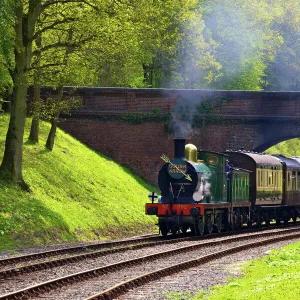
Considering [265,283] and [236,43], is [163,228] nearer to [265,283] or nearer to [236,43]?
[265,283]

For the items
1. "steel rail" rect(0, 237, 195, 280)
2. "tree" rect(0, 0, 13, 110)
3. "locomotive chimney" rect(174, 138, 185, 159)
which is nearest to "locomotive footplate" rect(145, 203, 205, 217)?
"locomotive chimney" rect(174, 138, 185, 159)

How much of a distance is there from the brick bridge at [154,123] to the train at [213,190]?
9187 mm

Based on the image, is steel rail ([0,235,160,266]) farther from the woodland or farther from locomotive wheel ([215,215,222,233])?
the woodland

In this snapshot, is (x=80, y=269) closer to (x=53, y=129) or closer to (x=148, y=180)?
(x=53, y=129)

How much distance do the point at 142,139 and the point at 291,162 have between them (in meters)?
10.2

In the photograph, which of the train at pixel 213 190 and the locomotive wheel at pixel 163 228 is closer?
the train at pixel 213 190

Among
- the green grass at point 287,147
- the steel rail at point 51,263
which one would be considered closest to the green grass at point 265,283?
the steel rail at point 51,263

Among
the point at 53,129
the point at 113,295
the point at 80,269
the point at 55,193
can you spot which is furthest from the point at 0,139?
the point at 113,295

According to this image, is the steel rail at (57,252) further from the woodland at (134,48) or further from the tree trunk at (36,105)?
the tree trunk at (36,105)

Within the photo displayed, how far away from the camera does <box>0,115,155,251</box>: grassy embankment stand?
84.0ft

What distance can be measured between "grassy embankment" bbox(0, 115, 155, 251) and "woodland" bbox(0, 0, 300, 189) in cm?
155

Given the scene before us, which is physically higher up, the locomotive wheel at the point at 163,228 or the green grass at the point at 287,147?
the green grass at the point at 287,147

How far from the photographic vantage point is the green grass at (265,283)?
1262 centimetres

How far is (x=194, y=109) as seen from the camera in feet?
148
